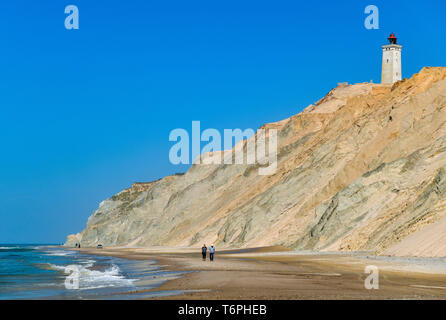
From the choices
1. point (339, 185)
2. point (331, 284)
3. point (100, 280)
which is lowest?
point (100, 280)

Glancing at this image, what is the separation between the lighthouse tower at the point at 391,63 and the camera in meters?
105

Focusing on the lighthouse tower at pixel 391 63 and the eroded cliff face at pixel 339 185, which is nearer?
the eroded cliff face at pixel 339 185

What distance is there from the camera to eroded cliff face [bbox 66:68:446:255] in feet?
130

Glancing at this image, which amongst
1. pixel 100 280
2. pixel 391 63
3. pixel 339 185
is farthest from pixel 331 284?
pixel 391 63

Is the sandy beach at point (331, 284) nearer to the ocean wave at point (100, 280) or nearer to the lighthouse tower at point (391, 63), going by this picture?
the ocean wave at point (100, 280)

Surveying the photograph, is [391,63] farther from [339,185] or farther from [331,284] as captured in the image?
[331,284]

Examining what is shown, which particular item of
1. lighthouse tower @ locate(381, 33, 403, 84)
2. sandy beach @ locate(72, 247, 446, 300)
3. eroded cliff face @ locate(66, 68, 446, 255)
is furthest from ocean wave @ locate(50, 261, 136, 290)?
lighthouse tower @ locate(381, 33, 403, 84)

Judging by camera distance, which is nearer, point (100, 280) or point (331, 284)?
point (331, 284)

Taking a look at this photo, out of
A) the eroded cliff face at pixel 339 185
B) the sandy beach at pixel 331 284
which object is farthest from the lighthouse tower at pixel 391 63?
the sandy beach at pixel 331 284

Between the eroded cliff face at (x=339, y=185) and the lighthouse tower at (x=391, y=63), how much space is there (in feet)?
26.8

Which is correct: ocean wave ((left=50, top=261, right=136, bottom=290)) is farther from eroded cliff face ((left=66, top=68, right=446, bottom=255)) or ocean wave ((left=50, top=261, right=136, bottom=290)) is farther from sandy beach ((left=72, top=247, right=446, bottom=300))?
eroded cliff face ((left=66, top=68, right=446, bottom=255))

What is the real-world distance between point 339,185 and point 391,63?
5907 centimetres

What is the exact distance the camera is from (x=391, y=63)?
10588 cm
